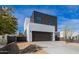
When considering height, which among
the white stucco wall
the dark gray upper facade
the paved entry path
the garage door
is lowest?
the paved entry path

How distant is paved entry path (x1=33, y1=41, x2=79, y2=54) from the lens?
3252mm

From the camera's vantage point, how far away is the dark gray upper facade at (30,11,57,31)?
10.7ft

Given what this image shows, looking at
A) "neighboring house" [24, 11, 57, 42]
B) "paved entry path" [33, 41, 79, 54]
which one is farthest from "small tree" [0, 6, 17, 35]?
"paved entry path" [33, 41, 79, 54]

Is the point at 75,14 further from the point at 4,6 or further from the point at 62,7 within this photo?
the point at 4,6

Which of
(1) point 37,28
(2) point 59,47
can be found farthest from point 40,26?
(2) point 59,47

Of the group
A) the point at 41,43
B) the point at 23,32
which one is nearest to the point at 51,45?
the point at 41,43

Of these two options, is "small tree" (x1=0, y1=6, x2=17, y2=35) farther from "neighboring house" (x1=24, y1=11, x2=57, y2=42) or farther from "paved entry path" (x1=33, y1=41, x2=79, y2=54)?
"paved entry path" (x1=33, y1=41, x2=79, y2=54)

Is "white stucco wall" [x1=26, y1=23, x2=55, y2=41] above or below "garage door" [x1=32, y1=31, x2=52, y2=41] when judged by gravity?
above

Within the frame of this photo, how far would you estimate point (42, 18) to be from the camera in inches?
128

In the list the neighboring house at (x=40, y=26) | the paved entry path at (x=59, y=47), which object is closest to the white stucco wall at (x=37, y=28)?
the neighboring house at (x=40, y=26)

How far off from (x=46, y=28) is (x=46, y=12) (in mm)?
157

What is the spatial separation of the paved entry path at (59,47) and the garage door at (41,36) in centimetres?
3

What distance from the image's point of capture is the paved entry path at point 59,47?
3.25 m
